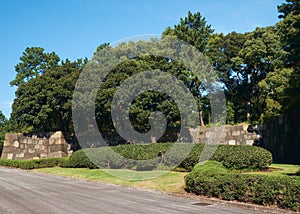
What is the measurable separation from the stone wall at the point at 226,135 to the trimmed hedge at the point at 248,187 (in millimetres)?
13055

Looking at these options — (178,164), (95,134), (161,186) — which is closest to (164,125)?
(95,134)

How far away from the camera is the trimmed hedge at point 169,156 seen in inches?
621

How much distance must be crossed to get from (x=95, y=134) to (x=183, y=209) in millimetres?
22629

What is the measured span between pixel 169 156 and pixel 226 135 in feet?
29.7

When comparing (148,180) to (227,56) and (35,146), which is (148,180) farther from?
(227,56)

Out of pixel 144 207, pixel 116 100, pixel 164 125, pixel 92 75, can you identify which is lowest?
pixel 144 207

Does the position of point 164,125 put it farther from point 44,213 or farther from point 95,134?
point 44,213

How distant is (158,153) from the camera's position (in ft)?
62.7

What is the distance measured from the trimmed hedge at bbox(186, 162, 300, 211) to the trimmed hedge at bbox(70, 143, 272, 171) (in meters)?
4.19

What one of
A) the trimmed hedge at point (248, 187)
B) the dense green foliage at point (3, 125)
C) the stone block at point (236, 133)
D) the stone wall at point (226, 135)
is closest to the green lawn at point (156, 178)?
the trimmed hedge at point (248, 187)

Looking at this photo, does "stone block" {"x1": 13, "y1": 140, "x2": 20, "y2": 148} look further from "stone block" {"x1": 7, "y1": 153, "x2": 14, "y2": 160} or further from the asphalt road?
the asphalt road

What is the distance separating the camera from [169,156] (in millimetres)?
18281

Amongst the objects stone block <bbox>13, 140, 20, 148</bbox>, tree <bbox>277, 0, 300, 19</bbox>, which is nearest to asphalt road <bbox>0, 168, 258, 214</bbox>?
tree <bbox>277, 0, 300, 19</bbox>

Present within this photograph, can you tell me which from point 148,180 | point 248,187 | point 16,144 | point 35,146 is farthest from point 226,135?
point 16,144
